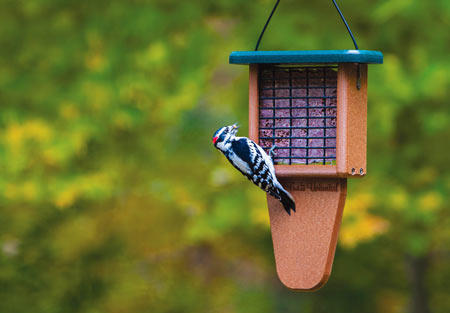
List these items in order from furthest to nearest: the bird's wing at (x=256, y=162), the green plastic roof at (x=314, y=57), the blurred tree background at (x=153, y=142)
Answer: the blurred tree background at (x=153, y=142)
the bird's wing at (x=256, y=162)
the green plastic roof at (x=314, y=57)

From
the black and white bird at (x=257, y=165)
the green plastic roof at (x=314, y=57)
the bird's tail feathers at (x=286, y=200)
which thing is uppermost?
the green plastic roof at (x=314, y=57)

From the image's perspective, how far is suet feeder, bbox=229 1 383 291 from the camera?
138 inches

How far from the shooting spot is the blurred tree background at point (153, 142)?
8.34 metres

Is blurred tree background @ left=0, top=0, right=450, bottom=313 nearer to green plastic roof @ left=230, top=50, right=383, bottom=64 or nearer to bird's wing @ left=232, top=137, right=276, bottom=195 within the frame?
green plastic roof @ left=230, top=50, right=383, bottom=64

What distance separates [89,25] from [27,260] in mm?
2601

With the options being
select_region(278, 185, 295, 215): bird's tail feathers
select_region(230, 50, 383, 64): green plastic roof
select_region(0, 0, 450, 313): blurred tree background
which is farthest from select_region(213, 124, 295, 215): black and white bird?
select_region(0, 0, 450, 313): blurred tree background

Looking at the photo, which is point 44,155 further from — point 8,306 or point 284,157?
point 284,157

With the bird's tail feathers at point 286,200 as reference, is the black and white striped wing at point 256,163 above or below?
above

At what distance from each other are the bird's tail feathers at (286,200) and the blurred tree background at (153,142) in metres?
4.41

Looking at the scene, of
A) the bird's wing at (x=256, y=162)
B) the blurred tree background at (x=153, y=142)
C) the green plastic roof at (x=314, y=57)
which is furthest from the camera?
the blurred tree background at (x=153, y=142)

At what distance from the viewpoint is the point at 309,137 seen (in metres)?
3.77

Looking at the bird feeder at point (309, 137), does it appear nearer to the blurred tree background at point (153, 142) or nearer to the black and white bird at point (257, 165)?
the black and white bird at point (257, 165)

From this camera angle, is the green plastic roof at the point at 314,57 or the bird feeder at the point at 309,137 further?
the bird feeder at the point at 309,137

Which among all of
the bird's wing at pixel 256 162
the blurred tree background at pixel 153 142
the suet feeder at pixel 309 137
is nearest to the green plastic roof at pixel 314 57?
the suet feeder at pixel 309 137
